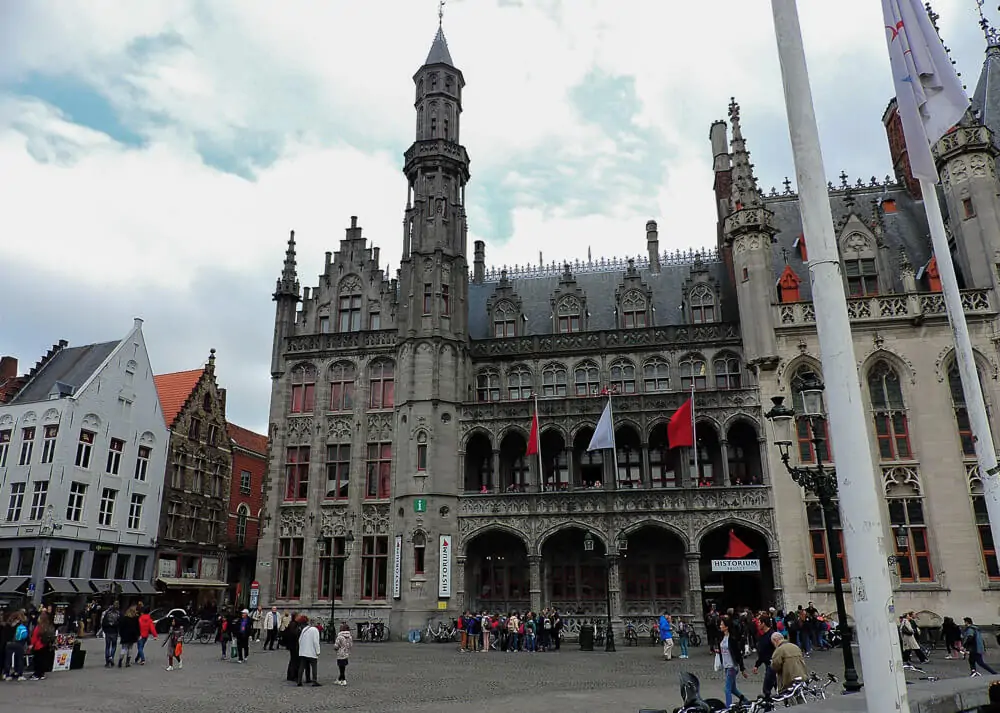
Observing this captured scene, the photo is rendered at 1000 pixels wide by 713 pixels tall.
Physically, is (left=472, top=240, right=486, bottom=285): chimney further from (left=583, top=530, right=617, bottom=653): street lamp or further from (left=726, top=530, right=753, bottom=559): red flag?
(left=726, top=530, right=753, bottom=559): red flag

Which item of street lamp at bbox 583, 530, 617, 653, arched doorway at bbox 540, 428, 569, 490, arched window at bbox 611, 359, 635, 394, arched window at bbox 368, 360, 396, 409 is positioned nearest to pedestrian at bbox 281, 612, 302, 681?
street lamp at bbox 583, 530, 617, 653

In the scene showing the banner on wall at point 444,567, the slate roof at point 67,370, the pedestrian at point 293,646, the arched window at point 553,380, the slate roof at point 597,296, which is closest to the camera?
the pedestrian at point 293,646

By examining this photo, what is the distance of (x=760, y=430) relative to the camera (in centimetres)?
3375

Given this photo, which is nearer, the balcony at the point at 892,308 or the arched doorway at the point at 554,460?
the balcony at the point at 892,308

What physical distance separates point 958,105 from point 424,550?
2831cm

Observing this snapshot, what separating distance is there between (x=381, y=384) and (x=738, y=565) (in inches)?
782

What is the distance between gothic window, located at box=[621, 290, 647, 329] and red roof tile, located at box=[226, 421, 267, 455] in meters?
30.8

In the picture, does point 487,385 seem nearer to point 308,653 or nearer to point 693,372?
point 693,372

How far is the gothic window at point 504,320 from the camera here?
40.8 m

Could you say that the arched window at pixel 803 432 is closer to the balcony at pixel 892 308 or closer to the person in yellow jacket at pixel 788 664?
the balcony at pixel 892 308

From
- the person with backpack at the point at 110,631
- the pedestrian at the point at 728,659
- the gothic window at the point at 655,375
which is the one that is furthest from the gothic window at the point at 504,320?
the pedestrian at the point at 728,659

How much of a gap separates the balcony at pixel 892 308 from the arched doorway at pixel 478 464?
15.9m

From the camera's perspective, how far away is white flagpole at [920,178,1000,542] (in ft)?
44.1

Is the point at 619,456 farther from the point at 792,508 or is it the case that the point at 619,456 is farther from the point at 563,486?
the point at 792,508
